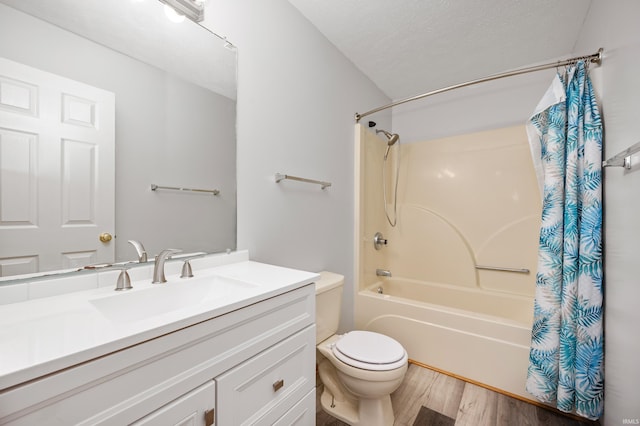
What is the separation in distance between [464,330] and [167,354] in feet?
6.08

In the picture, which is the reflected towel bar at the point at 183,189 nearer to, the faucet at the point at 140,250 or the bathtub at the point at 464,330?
the faucet at the point at 140,250

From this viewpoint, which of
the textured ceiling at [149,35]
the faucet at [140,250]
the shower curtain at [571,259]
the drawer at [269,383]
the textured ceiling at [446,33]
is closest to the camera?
the drawer at [269,383]

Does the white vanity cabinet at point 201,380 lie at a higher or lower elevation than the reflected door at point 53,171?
lower

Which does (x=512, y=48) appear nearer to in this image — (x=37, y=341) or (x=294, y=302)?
(x=294, y=302)

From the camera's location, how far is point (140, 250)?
3.31 ft

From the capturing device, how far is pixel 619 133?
1.14m

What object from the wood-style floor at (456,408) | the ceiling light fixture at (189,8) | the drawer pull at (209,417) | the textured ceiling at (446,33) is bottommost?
the wood-style floor at (456,408)

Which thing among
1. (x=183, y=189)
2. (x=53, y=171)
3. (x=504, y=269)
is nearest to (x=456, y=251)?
(x=504, y=269)

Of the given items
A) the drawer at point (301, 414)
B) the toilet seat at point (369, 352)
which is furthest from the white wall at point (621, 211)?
the drawer at point (301, 414)

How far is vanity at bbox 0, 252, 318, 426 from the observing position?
460 millimetres

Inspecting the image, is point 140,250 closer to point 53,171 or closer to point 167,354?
point 53,171

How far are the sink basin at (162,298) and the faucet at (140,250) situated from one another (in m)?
0.15

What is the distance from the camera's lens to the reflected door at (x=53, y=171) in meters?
0.75

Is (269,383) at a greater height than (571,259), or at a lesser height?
lesser
